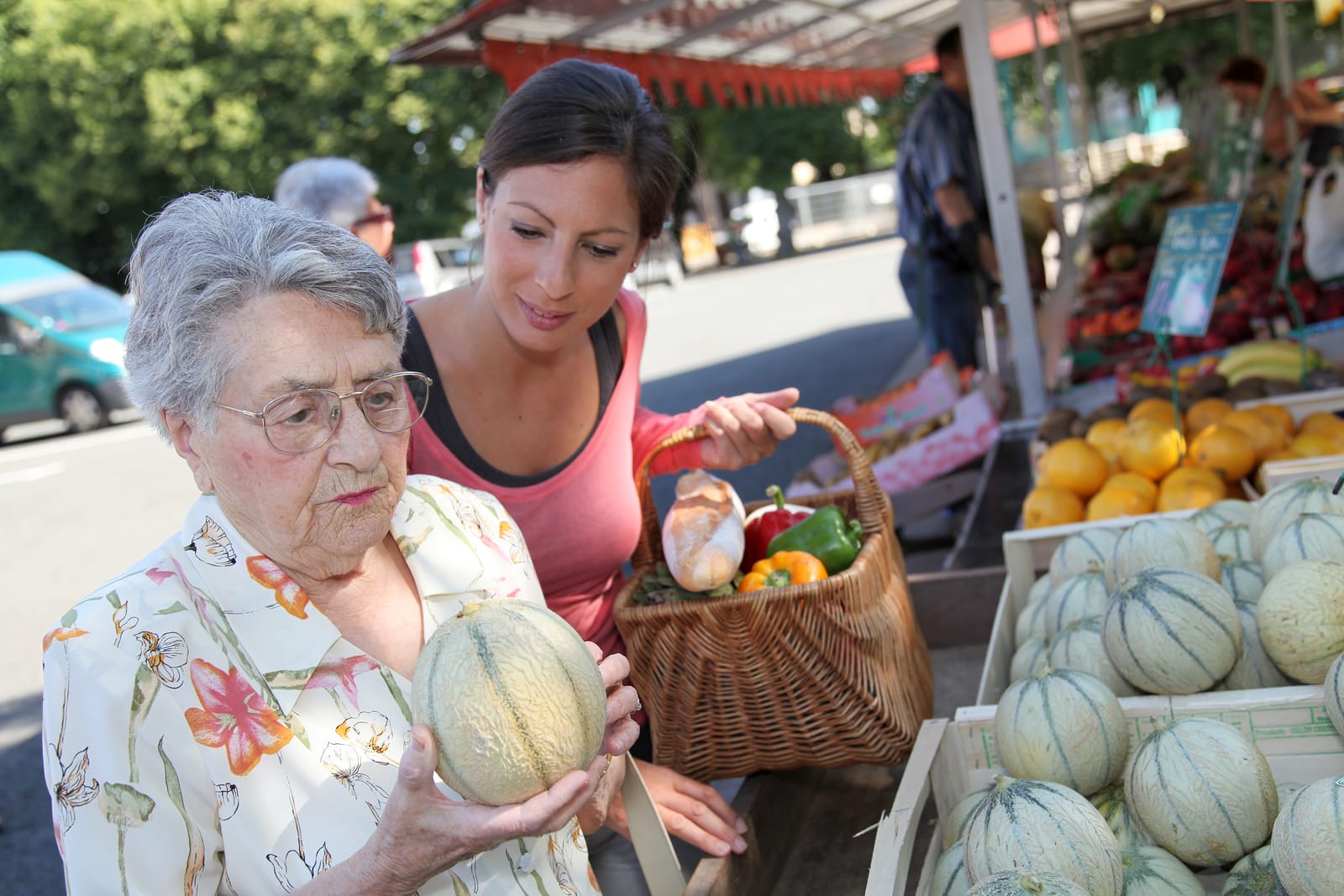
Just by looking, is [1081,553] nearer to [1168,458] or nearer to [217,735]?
[1168,458]

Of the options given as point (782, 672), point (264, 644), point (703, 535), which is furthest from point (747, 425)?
point (264, 644)

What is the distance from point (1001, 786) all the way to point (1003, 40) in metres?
11.7

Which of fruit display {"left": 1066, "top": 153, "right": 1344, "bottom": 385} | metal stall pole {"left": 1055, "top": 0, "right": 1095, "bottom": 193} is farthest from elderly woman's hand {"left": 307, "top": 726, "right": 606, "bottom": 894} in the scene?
metal stall pole {"left": 1055, "top": 0, "right": 1095, "bottom": 193}

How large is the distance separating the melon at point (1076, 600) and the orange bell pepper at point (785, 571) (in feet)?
1.70

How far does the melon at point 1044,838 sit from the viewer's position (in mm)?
1514

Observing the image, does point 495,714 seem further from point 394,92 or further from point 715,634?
point 394,92

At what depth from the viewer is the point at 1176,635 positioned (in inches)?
78.0

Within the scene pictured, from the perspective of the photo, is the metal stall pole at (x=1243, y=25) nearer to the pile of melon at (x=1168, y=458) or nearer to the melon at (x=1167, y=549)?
the pile of melon at (x=1168, y=458)

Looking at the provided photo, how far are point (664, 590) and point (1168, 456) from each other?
1996mm

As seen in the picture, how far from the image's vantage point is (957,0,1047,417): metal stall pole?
5.48 meters

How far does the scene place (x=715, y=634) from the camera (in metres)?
2.17

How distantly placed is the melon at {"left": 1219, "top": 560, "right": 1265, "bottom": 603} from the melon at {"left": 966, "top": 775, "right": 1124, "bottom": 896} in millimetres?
895

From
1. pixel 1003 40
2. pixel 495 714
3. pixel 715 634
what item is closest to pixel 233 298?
pixel 495 714

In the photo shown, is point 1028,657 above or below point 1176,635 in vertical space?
below
